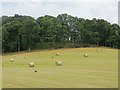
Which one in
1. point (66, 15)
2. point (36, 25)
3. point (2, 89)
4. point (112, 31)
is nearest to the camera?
point (2, 89)

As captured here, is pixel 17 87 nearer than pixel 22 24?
Yes

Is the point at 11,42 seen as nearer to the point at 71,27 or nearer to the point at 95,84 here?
the point at 71,27

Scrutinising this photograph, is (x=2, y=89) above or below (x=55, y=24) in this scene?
below

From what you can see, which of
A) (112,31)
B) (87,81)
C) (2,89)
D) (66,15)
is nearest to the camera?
(2,89)

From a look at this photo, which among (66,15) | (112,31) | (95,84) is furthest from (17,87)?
(66,15)

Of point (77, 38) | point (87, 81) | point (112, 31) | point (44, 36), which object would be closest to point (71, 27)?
point (77, 38)

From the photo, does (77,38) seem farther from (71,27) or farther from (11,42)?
(11,42)

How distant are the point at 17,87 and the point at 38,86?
2.22 ft

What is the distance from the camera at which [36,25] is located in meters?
48.9

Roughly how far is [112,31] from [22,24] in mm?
18290

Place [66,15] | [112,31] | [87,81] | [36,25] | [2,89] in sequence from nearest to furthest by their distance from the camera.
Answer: [2,89] < [87,81] < [36,25] < [112,31] < [66,15]

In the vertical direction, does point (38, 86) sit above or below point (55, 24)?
below

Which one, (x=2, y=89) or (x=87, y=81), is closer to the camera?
(x=2, y=89)

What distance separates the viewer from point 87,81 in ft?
34.3
